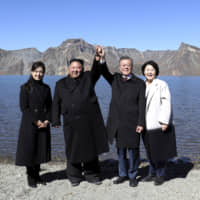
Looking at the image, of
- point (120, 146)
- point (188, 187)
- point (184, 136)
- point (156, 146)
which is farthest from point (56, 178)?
point (184, 136)

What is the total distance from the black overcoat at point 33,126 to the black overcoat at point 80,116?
255 millimetres

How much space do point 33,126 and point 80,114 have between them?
95cm

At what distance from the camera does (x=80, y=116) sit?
5258 mm

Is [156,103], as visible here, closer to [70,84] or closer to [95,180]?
[70,84]

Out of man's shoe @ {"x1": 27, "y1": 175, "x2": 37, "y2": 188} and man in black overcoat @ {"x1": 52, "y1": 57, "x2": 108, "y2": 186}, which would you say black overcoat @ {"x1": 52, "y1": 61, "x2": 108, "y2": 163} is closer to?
man in black overcoat @ {"x1": 52, "y1": 57, "x2": 108, "y2": 186}

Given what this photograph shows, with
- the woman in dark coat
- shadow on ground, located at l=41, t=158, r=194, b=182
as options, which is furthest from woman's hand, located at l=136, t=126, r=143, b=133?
the woman in dark coat

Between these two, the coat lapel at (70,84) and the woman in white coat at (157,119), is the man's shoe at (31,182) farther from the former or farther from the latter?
the woman in white coat at (157,119)

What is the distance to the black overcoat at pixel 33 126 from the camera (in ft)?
17.3

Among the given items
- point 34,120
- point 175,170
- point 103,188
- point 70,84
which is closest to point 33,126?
point 34,120

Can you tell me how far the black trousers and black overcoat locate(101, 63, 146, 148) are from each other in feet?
2.63

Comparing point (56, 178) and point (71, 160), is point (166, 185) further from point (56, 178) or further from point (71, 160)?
point (56, 178)

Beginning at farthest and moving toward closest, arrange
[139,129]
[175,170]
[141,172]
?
[175,170] < [141,172] < [139,129]

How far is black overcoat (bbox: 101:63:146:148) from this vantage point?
521cm

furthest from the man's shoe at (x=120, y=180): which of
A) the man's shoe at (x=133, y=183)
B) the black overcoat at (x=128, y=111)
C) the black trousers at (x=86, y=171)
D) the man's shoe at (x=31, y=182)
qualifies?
the man's shoe at (x=31, y=182)
